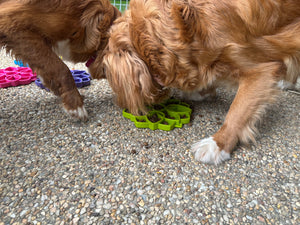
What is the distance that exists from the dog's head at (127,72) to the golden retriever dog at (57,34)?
224mm

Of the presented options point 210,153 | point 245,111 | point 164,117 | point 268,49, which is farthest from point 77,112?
point 268,49

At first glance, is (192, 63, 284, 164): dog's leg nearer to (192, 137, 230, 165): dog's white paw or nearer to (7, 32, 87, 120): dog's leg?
(192, 137, 230, 165): dog's white paw

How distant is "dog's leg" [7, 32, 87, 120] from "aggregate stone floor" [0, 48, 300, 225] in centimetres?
20

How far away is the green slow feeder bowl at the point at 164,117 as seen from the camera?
7.00 feet

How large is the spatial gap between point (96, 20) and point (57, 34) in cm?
39

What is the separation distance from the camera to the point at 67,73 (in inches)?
82.1

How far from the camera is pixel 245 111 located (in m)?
1.82

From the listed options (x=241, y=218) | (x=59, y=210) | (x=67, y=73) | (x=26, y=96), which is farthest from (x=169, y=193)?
(x=26, y=96)

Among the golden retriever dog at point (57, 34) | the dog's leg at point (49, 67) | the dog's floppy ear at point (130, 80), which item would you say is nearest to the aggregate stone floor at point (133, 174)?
the dog's leg at point (49, 67)

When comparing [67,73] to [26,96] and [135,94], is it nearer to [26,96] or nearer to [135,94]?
[135,94]

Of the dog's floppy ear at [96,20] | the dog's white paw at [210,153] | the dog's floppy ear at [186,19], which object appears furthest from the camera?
the dog's floppy ear at [96,20]

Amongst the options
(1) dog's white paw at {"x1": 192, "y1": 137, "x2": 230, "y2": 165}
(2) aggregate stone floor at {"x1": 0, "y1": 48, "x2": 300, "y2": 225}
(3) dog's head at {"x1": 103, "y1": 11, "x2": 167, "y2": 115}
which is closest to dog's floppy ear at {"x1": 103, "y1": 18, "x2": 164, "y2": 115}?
(3) dog's head at {"x1": 103, "y1": 11, "x2": 167, "y2": 115}

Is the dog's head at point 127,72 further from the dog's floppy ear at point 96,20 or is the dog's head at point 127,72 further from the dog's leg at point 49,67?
the dog's leg at point 49,67

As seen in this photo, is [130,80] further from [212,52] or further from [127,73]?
[212,52]
